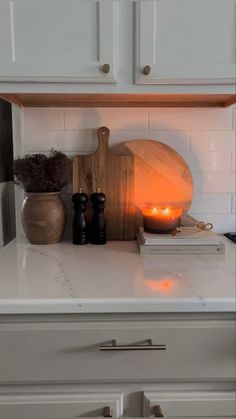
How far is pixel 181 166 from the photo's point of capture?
1.48 metres

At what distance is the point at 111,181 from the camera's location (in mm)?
1456

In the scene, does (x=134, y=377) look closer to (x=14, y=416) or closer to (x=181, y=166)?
(x=14, y=416)

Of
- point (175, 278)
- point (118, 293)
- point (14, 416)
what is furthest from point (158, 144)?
point (14, 416)

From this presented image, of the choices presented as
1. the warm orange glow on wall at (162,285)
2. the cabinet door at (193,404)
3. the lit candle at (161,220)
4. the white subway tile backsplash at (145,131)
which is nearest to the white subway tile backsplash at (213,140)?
the white subway tile backsplash at (145,131)

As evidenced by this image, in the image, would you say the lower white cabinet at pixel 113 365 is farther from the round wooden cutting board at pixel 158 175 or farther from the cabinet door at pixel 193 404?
the round wooden cutting board at pixel 158 175

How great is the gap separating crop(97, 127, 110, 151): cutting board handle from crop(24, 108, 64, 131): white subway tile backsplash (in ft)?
0.53

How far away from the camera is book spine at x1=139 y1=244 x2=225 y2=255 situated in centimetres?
124

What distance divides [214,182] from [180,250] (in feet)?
1.39

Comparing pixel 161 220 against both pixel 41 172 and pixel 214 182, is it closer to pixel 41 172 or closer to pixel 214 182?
pixel 214 182

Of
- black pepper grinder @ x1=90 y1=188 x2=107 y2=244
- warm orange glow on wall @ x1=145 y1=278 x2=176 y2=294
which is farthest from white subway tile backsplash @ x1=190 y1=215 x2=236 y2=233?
warm orange glow on wall @ x1=145 y1=278 x2=176 y2=294

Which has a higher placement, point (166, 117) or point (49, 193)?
point (166, 117)

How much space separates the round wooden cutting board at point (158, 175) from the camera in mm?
1469

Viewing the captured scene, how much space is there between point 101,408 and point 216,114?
3.69 ft
